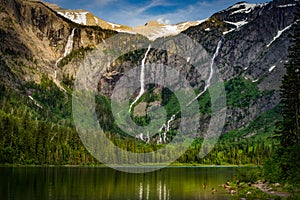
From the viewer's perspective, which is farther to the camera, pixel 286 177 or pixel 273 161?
pixel 273 161

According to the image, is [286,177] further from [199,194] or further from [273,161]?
[199,194]

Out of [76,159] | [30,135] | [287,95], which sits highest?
[287,95]

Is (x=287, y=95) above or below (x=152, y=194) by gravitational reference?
above

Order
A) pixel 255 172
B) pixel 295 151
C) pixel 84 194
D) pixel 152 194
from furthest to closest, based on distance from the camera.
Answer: pixel 255 172 < pixel 152 194 < pixel 84 194 < pixel 295 151

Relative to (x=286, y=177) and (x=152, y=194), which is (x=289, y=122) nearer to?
(x=286, y=177)

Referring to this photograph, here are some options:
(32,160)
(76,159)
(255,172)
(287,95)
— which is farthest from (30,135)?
(287,95)

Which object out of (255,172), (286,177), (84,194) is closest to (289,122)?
(286,177)

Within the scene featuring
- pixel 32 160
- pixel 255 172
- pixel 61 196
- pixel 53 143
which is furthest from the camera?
pixel 53 143

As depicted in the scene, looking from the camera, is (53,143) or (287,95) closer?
(287,95)

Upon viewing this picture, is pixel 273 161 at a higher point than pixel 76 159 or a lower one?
higher
